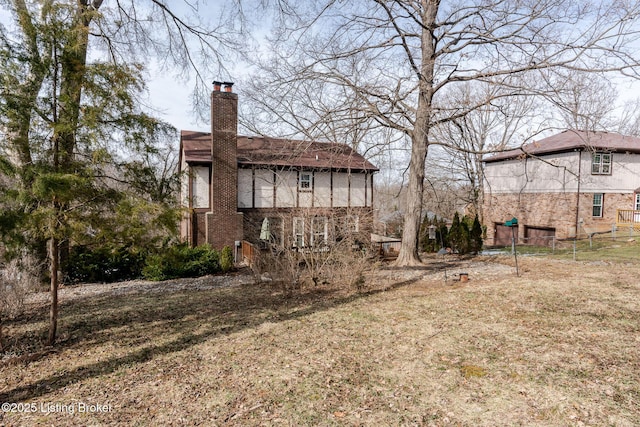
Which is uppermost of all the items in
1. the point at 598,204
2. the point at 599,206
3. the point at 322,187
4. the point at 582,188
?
the point at 582,188

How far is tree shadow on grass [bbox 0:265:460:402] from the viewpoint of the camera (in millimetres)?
5054

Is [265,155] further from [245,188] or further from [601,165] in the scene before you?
[601,165]

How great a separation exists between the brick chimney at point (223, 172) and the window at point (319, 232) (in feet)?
24.8

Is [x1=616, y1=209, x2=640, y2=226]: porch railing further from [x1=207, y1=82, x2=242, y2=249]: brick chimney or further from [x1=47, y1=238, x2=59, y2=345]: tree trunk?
[x1=47, y1=238, x2=59, y2=345]: tree trunk

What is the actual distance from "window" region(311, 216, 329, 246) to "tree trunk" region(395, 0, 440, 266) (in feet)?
14.6

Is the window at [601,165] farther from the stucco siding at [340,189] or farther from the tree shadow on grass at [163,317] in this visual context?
the tree shadow on grass at [163,317]

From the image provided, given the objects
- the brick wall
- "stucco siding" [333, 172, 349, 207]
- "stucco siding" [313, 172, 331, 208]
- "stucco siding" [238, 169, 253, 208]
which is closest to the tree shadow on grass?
"stucco siding" [238, 169, 253, 208]

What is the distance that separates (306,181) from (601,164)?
1751 cm

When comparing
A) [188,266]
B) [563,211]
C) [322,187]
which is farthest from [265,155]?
[563,211]

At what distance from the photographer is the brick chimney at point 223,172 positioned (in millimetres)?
16078

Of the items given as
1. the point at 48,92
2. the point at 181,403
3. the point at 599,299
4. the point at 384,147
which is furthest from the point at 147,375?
the point at 384,147

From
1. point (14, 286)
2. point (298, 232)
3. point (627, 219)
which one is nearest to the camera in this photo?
point (14, 286)

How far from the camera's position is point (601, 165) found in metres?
21.3

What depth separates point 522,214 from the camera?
2459 cm
